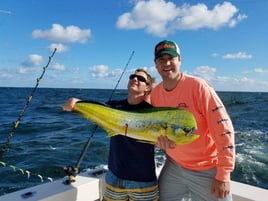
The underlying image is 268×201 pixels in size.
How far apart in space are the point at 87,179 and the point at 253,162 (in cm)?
683

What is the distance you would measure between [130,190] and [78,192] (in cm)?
90

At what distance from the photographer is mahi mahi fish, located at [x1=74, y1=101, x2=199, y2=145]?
205 centimetres

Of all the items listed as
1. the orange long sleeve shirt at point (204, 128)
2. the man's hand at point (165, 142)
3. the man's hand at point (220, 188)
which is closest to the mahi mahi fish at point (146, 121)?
the man's hand at point (165, 142)

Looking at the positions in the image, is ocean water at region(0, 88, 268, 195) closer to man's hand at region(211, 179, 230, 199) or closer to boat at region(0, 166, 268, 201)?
boat at region(0, 166, 268, 201)

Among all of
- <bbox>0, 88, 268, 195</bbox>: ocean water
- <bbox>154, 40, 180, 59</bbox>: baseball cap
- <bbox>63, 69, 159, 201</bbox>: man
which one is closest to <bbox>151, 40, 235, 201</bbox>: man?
<bbox>154, 40, 180, 59</bbox>: baseball cap

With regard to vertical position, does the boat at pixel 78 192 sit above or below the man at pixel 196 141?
below

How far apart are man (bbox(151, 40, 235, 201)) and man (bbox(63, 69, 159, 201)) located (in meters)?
0.15

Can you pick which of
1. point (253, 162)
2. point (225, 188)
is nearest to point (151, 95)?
point (225, 188)

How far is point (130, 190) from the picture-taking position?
2.38 m

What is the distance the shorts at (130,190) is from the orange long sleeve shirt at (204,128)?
1.08 ft

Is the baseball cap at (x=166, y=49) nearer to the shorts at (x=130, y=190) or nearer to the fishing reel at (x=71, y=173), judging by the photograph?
the shorts at (x=130, y=190)

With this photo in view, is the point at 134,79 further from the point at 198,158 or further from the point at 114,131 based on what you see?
the point at 198,158

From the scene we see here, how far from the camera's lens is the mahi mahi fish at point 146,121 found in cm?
205

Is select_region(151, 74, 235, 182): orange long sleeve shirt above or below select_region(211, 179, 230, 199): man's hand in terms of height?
above
